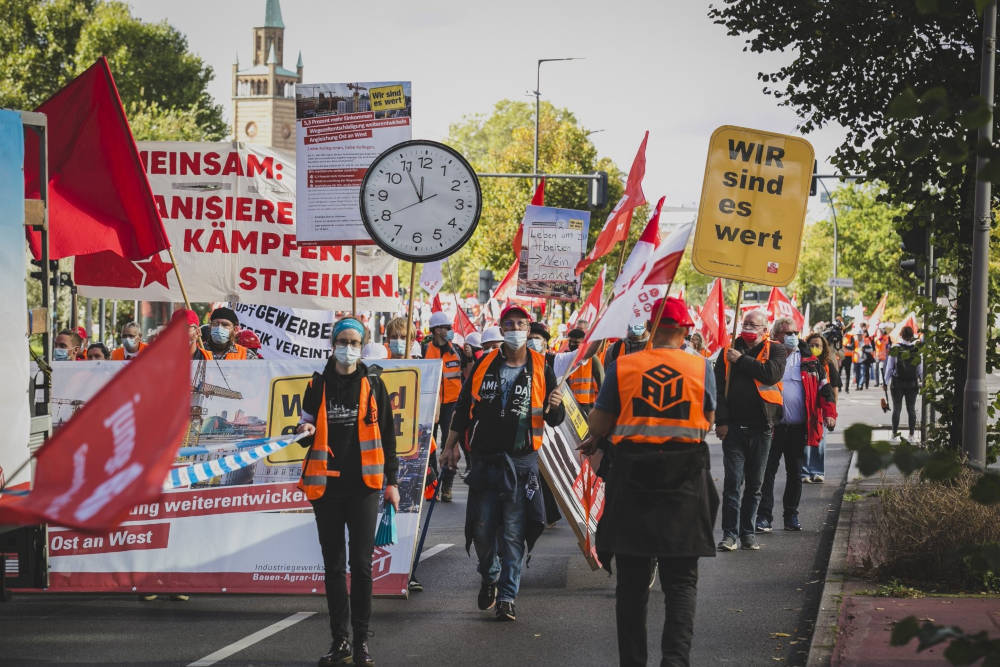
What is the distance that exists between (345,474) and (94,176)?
3.00 m

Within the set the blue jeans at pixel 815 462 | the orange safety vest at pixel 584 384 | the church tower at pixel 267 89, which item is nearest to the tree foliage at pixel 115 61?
the blue jeans at pixel 815 462

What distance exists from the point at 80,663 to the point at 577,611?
2946mm

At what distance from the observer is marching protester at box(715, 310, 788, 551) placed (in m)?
10.1

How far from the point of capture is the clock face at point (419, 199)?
29.5 feet

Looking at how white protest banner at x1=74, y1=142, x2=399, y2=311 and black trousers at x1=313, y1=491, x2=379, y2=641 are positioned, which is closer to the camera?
black trousers at x1=313, y1=491, x2=379, y2=641

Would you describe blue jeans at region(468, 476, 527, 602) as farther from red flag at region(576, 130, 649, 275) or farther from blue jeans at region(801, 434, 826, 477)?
blue jeans at region(801, 434, 826, 477)

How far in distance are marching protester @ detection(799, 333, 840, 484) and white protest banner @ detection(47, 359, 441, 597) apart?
15.4 feet

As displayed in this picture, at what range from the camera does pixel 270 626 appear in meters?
7.41

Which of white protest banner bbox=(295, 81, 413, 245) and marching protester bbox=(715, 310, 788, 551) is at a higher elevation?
white protest banner bbox=(295, 81, 413, 245)

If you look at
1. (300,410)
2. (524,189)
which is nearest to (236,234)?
(300,410)

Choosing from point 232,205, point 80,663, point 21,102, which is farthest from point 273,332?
point 21,102

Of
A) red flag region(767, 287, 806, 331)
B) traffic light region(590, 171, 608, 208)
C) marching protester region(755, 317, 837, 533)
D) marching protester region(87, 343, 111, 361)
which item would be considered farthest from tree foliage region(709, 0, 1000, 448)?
traffic light region(590, 171, 608, 208)

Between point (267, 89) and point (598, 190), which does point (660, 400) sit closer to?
point (598, 190)

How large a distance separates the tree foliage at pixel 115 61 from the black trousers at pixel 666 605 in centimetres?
4639
